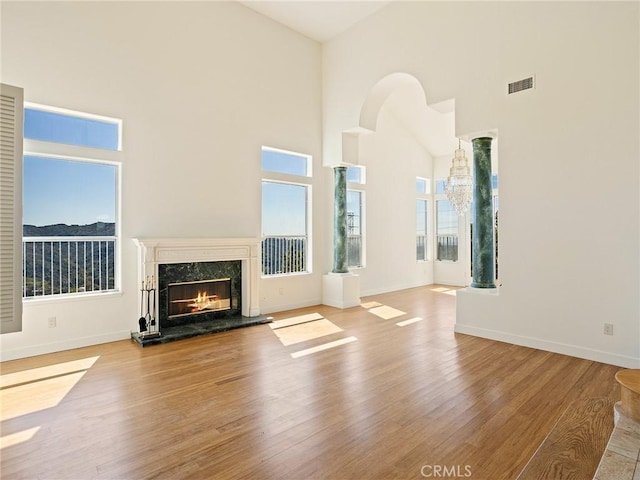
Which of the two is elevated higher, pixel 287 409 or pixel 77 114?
pixel 77 114

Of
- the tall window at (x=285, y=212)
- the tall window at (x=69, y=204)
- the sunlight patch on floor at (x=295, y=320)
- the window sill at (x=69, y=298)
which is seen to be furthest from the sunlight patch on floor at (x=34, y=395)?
the tall window at (x=285, y=212)

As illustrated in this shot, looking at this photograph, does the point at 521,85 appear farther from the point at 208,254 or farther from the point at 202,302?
the point at 202,302

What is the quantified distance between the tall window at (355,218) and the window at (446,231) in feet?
9.87

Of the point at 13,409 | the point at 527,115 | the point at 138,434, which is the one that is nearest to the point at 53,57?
the point at 13,409

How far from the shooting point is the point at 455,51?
5.01 metres

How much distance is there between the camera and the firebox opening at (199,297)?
17.1ft

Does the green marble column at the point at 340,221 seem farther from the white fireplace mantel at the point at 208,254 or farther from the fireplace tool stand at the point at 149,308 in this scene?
the fireplace tool stand at the point at 149,308

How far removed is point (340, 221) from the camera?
22.7 ft

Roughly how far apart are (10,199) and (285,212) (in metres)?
4.05

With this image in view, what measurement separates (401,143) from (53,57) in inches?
277

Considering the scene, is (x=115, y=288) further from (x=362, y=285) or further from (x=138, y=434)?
(x=362, y=285)

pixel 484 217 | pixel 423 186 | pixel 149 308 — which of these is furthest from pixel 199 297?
pixel 423 186

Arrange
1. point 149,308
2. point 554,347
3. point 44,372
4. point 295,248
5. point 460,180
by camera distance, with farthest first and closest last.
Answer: point 295,248
point 460,180
point 149,308
point 554,347
point 44,372

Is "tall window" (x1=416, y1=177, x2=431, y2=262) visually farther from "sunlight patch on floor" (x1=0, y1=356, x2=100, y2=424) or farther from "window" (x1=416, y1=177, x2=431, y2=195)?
"sunlight patch on floor" (x1=0, y1=356, x2=100, y2=424)
